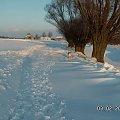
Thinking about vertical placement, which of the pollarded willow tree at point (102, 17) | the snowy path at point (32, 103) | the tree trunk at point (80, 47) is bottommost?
the tree trunk at point (80, 47)

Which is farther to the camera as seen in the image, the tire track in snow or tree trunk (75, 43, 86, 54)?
tree trunk (75, 43, 86, 54)

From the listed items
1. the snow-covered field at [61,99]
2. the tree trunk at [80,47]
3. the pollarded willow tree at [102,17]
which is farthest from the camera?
the tree trunk at [80,47]

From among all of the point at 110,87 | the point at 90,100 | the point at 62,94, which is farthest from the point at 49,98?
the point at 110,87

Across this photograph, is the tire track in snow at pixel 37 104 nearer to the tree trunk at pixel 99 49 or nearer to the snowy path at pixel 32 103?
the snowy path at pixel 32 103

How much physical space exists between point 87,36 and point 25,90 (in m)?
29.0

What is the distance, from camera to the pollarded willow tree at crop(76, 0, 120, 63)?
18734mm

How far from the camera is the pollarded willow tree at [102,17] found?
18734 millimetres

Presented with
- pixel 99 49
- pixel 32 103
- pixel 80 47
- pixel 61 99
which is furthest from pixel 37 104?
pixel 80 47

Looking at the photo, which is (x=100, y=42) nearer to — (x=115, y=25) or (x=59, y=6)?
(x=115, y=25)

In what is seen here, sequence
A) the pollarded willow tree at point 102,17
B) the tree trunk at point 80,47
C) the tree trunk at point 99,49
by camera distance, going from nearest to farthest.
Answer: the pollarded willow tree at point 102,17 < the tree trunk at point 99,49 < the tree trunk at point 80,47

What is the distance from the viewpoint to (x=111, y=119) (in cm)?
611

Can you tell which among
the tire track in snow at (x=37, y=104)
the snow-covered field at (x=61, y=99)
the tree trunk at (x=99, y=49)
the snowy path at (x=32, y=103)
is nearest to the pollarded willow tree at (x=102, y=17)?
the tree trunk at (x=99, y=49)

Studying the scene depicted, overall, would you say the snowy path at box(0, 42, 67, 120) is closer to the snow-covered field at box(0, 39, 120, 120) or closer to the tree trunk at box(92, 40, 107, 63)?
the snow-covered field at box(0, 39, 120, 120)

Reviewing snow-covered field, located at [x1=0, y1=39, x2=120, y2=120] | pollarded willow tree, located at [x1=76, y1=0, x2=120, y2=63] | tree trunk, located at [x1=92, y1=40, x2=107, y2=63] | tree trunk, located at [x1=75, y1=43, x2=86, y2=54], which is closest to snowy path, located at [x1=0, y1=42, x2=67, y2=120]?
snow-covered field, located at [x1=0, y1=39, x2=120, y2=120]
